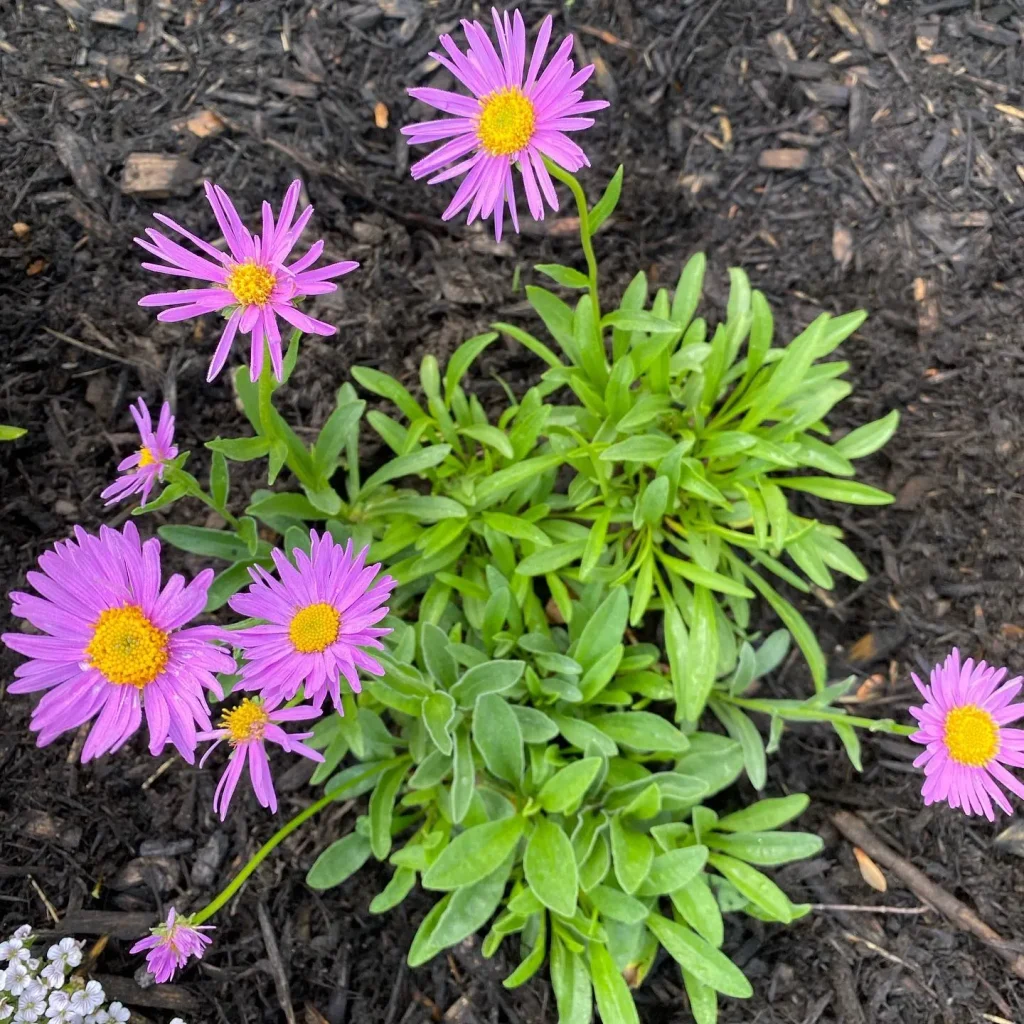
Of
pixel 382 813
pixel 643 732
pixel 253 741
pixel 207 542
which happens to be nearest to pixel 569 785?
pixel 643 732

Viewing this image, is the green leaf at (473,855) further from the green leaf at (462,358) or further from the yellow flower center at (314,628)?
the green leaf at (462,358)

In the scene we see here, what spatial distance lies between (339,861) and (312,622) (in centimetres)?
111

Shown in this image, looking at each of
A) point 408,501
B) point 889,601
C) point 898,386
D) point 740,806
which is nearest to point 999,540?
point 889,601

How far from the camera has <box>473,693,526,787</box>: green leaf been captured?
2455 millimetres

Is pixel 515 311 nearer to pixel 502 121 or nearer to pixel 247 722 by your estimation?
pixel 502 121

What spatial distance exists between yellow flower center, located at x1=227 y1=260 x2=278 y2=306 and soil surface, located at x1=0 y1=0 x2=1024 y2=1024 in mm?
1290

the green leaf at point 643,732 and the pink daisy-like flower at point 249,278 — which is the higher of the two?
the pink daisy-like flower at point 249,278

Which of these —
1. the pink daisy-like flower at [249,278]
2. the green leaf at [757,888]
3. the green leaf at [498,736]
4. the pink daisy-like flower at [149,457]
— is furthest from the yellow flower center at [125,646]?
the green leaf at [757,888]

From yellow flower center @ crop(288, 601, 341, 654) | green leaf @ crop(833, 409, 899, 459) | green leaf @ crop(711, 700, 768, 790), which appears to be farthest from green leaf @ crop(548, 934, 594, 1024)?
green leaf @ crop(833, 409, 899, 459)

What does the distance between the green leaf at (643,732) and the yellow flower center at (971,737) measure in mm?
706

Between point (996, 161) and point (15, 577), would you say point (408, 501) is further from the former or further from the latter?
point (996, 161)

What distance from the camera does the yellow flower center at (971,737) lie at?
7.75 feet

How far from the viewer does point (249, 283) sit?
196 centimetres

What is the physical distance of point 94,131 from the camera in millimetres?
3322
